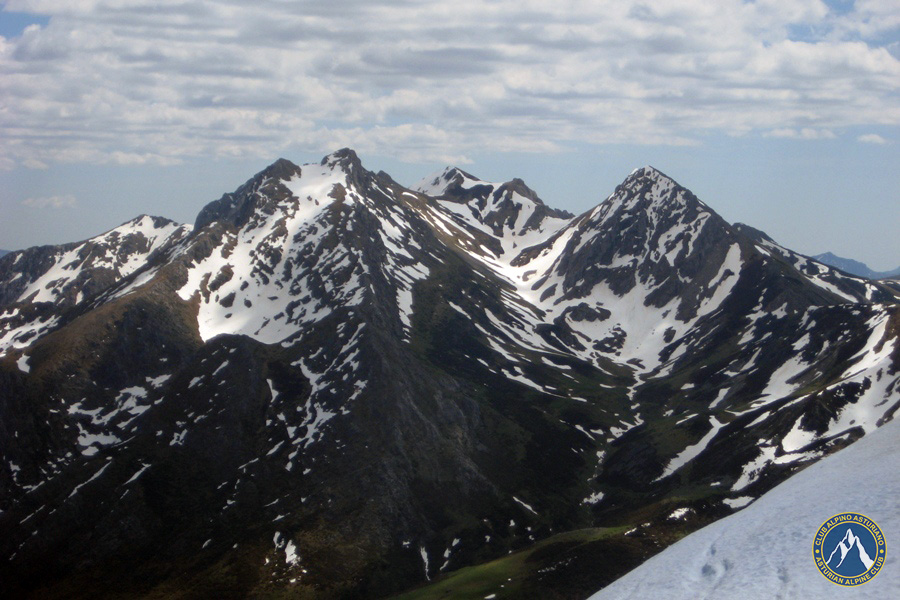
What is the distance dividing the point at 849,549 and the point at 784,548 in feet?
7.16

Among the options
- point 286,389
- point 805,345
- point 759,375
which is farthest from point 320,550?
point 805,345

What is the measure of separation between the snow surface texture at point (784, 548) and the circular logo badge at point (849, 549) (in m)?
0.20

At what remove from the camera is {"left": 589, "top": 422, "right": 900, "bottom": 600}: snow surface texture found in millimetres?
19062

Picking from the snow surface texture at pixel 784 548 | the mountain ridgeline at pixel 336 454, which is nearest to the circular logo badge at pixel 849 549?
the snow surface texture at pixel 784 548

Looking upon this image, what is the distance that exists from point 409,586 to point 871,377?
9548 centimetres

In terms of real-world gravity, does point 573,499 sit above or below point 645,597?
above

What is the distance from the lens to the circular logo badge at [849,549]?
61.2ft

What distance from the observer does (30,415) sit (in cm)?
16388

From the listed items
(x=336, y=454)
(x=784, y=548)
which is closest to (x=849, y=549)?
(x=784, y=548)

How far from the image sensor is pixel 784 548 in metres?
21.0

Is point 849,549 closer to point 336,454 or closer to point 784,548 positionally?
point 784,548

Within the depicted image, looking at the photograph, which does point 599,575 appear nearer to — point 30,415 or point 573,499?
point 573,499

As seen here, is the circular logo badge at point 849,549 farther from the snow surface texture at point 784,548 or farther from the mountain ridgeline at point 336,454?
the mountain ridgeline at point 336,454

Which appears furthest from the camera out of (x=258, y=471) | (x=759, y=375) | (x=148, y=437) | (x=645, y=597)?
(x=759, y=375)
